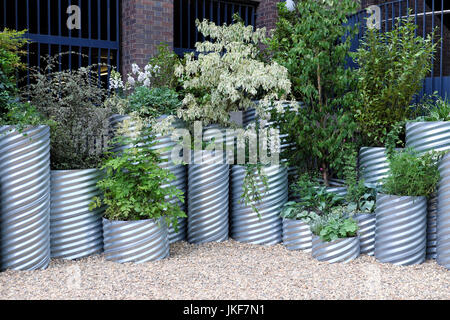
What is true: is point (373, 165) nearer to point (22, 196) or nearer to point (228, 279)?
point (228, 279)

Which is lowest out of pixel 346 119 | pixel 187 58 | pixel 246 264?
pixel 246 264

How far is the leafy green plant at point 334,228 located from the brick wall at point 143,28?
394 cm

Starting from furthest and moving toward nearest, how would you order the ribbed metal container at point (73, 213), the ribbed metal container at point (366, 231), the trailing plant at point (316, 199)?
the trailing plant at point (316, 199) < the ribbed metal container at point (366, 231) < the ribbed metal container at point (73, 213)

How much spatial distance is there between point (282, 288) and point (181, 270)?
3.09ft

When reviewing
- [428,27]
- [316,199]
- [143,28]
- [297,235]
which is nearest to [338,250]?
[297,235]

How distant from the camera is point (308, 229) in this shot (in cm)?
489

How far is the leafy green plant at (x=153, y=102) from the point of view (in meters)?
4.96

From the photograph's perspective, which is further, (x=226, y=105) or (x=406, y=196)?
(x=226, y=105)

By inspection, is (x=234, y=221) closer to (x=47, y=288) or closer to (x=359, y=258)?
(x=359, y=258)

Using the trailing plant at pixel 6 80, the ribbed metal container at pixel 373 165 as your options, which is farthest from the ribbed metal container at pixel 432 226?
the trailing plant at pixel 6 80

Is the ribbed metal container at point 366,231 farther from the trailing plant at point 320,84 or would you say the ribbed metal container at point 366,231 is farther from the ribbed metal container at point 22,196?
the ribbed metal container at point 22,196

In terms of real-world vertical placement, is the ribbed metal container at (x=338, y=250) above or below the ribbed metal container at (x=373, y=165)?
below

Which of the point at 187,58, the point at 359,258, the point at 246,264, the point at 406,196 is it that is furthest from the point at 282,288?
the point at 187,58

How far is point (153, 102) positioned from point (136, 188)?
1.08 meters
